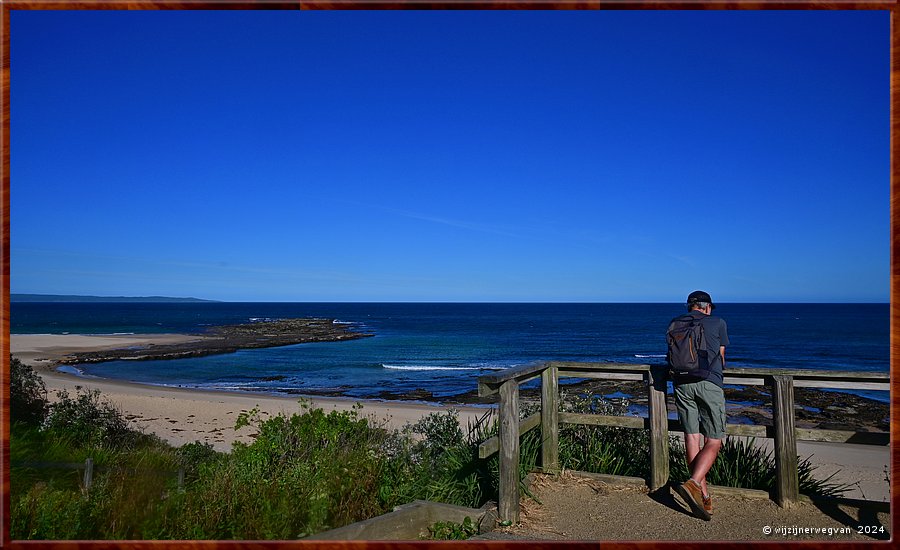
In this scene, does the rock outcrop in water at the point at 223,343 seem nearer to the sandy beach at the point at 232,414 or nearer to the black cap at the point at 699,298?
the sandy beach at the point at 232,414

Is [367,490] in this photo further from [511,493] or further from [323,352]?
[323,352]

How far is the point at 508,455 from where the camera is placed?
4.90 m

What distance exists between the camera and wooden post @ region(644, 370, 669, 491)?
18.3 ft

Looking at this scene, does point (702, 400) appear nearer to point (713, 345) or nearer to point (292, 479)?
point (713, 345)

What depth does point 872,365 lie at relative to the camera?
36.5m

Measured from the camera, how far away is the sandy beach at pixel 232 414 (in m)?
11.9

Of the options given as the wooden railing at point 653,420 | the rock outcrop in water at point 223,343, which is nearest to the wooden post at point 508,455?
the wooden railing at point 653,420

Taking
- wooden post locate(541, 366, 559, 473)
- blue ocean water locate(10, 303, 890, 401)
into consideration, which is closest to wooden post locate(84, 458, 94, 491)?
wooden post locate(541, 366, 559, 473)

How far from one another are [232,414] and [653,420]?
1593 centimetres

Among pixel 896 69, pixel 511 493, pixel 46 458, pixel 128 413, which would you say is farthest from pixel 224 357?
pixel 896 69

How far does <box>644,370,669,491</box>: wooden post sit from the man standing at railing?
1.10 ft

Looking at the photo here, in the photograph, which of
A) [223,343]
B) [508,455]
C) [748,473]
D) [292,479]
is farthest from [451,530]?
[223,343]

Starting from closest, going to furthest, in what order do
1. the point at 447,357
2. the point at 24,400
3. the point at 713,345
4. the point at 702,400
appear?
the point at 713,345
the point at 702,400
the point at 24,400
the point at 447,357

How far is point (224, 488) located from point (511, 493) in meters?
2.09
